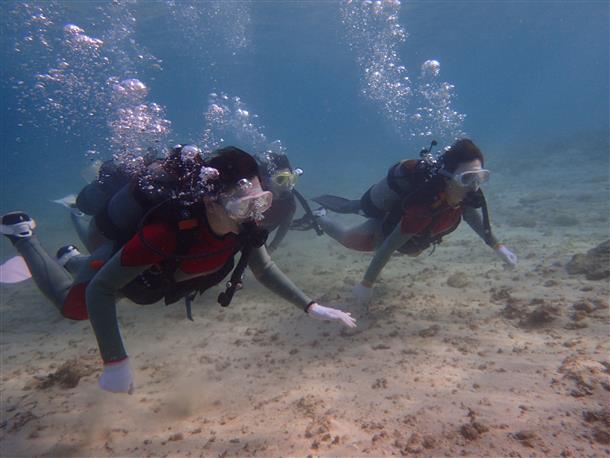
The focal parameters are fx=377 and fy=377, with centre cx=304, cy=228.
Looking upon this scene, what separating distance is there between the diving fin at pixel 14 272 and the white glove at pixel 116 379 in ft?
8.66

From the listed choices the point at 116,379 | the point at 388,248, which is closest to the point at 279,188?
the point at 388,248

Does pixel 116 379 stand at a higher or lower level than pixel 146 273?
lower

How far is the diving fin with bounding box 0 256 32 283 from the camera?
4.86 metres

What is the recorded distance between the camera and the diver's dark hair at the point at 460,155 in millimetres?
4629

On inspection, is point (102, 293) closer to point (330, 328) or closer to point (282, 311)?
point (330, 328)

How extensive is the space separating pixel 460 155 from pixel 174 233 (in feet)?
11.5

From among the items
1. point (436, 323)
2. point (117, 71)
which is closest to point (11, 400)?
point (436, 323)

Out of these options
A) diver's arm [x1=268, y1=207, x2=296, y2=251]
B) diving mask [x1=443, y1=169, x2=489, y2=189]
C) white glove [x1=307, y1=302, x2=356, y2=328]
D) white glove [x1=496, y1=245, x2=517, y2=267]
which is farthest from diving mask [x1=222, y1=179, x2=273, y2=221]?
white glove [x1=496, y1=245, x2=517, y2=267]

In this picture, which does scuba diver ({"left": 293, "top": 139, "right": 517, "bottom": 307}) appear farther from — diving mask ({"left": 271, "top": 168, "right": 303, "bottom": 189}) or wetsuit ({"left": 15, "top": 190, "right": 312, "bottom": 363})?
wetsuit ({"left": 15, "top": 190, "right": 312, "bottom": 363})

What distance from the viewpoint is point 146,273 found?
10.4ft

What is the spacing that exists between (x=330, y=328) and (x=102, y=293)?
268 centimetres

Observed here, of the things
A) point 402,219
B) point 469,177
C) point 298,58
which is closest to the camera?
point 469,177

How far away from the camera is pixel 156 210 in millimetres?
2984

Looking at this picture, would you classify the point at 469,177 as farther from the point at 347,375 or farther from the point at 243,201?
the point at 243,201
